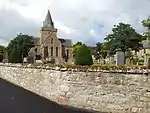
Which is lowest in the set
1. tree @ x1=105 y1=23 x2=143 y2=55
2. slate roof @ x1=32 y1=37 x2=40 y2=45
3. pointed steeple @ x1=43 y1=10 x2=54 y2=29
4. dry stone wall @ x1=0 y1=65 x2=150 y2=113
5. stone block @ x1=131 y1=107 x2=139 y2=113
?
stone block @ x1=131 y1=107 x2=139 y2=113

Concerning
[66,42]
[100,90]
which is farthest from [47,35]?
[100,90]

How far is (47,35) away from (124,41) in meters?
44.4

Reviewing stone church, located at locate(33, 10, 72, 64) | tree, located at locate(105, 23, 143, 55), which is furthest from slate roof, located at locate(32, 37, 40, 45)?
tree, located at locate(105, 23, 143, 55)

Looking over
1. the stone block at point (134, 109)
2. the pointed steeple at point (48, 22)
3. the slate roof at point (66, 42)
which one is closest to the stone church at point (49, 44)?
the pointed steeple at point (48, 22)

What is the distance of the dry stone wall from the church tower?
82677mm

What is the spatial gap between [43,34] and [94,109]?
94056mm

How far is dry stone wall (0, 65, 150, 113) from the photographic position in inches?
552

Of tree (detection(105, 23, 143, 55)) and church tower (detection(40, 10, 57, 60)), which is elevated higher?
church tower (detection(40, 10, 57, 60))

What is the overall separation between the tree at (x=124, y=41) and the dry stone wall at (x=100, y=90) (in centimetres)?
4875

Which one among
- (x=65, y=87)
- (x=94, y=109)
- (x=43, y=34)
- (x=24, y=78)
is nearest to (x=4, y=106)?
(x=65, y=87)

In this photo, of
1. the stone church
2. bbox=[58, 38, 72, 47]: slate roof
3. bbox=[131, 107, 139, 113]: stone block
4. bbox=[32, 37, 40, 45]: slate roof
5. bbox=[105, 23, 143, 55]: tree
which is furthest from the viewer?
bbox=[58, 38, 72, 47]: slate roof

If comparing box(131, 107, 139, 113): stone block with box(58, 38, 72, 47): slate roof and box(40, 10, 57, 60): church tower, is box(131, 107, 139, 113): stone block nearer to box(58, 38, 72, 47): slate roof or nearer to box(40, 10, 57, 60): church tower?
box(40, 10, 57, 60): church tower

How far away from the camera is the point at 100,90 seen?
15570 mm

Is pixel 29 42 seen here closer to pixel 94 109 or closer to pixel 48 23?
pixel 48 23
